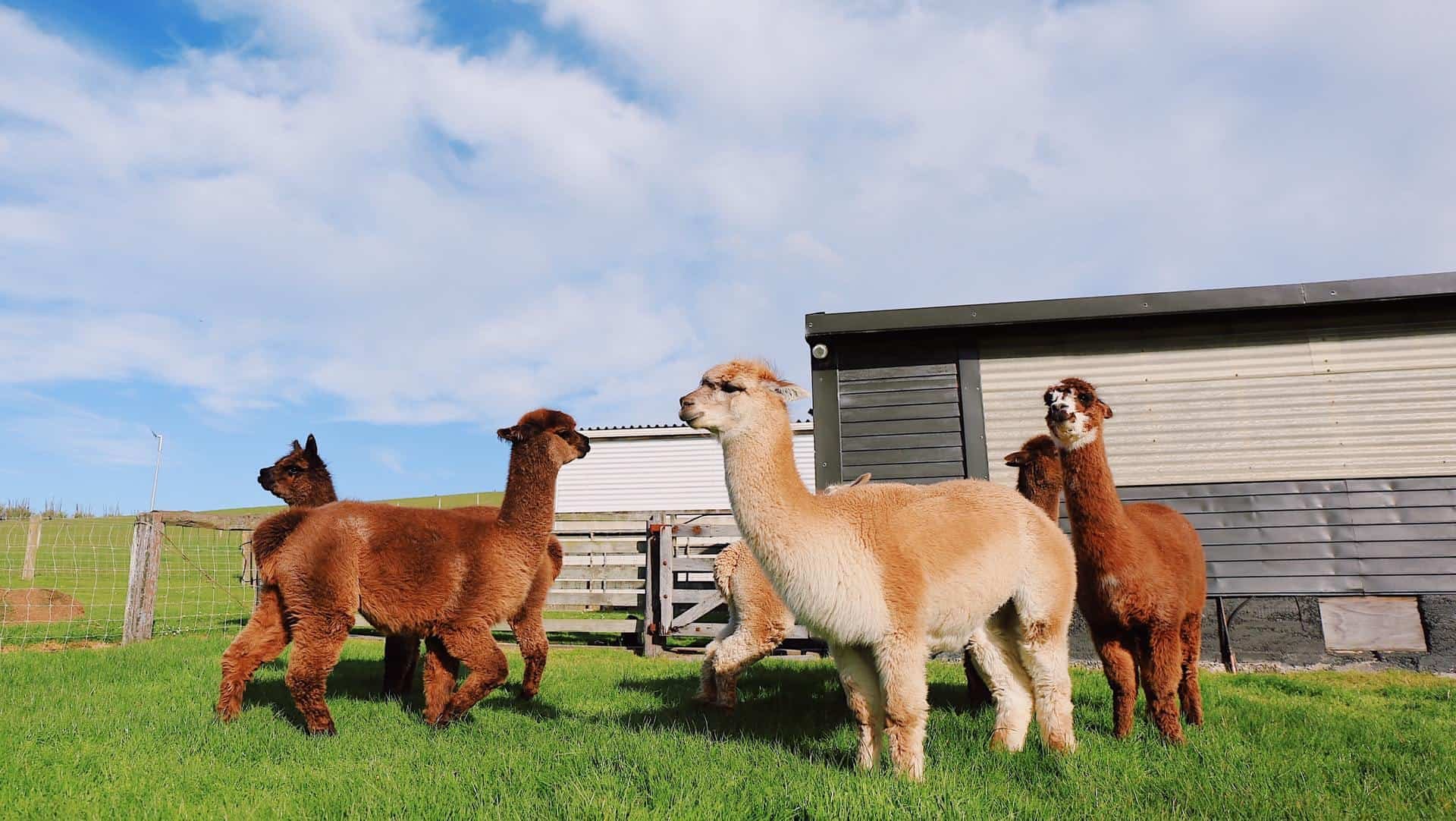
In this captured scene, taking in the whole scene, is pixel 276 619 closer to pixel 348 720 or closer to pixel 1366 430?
pixel 348 720

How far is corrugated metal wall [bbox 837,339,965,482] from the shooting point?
9.92 meters

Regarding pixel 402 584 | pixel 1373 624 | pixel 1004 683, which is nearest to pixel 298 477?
pixel 402 584

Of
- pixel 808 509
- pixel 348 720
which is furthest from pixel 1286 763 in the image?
pixel 348 720

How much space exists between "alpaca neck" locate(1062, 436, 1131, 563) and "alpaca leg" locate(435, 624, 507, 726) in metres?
4.06

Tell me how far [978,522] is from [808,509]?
1.17 m

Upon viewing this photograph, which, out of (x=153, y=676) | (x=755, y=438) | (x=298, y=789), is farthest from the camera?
(x=153, y=676)

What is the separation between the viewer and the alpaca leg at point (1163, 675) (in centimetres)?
492

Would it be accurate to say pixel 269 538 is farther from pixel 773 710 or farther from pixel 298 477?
pixel 773 710

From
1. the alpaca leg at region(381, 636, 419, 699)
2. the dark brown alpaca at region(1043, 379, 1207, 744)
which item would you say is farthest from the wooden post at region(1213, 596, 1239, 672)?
the alpaca leg at region(381, 636, 419, 699)

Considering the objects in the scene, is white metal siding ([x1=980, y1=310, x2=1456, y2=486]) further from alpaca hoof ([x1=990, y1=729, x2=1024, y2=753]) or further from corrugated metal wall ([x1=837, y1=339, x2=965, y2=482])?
alpaca hoof ([x1=990, y1=729, x2=1024, y2=753])

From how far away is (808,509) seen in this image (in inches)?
163

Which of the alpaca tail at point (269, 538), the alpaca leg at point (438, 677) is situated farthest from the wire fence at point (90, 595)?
the alpaca leg at point (438, 677)

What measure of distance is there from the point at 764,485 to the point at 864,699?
1.30 metres

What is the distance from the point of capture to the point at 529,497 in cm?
574
